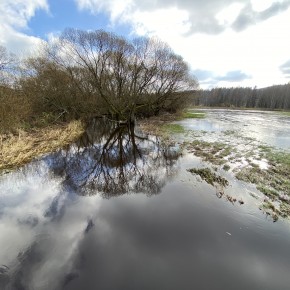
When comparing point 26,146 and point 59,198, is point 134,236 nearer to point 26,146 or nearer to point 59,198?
point 59,198

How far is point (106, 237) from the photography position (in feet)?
19.9

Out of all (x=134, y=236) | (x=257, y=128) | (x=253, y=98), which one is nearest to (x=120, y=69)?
(x=257, y=128)

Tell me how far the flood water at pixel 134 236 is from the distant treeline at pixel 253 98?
78638 mm

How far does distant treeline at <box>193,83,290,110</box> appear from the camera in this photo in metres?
95.7

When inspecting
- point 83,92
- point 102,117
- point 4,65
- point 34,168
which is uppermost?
point 4,65

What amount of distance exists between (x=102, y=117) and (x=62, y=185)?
32.9 m

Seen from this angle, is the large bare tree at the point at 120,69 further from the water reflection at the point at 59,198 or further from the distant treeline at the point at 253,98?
the distant treeline at the point at 253,98

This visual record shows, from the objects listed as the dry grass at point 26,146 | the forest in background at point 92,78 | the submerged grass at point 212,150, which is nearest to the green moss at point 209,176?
the submerged grass at point 212,150

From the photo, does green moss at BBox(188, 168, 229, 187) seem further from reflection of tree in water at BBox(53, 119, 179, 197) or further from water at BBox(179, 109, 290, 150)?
water at BBox(179, 109, 290, 150)

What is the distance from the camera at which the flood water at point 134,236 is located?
15.5 feet

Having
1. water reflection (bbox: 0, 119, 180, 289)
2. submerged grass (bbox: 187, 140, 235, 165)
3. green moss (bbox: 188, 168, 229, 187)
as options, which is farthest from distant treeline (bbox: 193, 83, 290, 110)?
green moss (bbox: 188, 168, 229, 187)

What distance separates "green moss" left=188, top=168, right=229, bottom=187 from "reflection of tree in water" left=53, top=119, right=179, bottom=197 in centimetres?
123

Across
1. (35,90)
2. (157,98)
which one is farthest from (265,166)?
(157,98)

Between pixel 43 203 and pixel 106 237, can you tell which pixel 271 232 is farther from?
pixel 43 203
